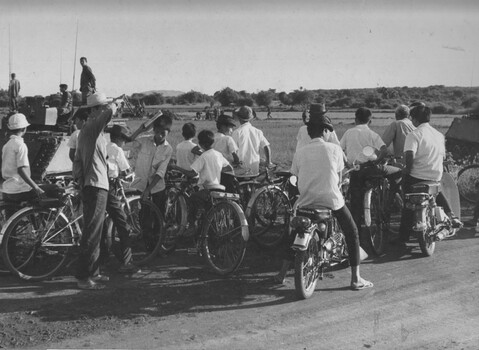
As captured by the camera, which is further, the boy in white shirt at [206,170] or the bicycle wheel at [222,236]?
the boy in white shirt at [206,170]

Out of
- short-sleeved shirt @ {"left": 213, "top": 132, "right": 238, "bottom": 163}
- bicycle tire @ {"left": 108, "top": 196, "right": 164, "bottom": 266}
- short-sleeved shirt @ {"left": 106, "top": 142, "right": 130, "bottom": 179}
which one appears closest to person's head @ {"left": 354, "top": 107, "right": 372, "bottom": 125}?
short-sleeved shirt @ {"left": 213, "top": 132, "right": 238, "bottom": 163}

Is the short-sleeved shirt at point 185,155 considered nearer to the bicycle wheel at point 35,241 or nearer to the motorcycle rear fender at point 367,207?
the bicycle wheel at point 35,241

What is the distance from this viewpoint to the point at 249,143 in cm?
904

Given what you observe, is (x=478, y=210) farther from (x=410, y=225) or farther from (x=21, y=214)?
(x=21, y=214)

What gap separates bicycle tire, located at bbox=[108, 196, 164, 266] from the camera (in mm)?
7590

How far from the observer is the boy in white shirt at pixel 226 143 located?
869cm

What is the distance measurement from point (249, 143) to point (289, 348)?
4.45 m

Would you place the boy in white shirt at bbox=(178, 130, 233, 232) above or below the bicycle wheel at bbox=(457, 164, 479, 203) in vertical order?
above

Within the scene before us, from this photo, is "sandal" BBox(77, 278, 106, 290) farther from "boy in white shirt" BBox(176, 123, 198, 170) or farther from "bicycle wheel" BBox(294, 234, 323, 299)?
"boy in white shirt" BBox(176, 123, 198, 170)

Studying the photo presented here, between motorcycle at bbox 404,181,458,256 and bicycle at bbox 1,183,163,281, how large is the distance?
4.09m

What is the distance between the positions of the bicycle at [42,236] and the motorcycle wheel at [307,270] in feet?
8.66

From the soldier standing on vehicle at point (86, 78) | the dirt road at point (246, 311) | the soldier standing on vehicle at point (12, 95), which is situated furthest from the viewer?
the soldier standing on vehicle at point (12, 95)

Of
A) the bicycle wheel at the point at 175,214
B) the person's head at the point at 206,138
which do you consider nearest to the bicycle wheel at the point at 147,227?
the bicycle wheel at the point at 175,214

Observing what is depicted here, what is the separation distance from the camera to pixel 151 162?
8.16 m
